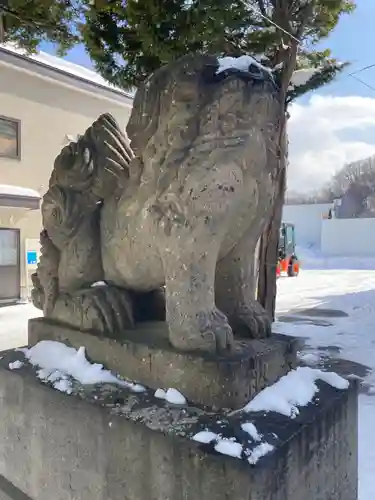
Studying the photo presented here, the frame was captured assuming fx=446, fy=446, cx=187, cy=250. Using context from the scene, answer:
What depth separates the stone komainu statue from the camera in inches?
48.3

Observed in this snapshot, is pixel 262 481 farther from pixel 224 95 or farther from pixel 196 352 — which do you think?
pixel 224 95

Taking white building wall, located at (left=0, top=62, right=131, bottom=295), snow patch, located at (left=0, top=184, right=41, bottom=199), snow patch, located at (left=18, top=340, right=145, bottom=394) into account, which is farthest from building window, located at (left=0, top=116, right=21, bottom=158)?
snow patch, located at (left=18, top=340, right=145, bottom=394)

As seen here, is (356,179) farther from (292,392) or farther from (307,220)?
(292,392)

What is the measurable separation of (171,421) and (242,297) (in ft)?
1.67

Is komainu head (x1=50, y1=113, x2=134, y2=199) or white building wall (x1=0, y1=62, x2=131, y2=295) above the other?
white building wall (x1=0, y1=62, x2=131, y2=295)

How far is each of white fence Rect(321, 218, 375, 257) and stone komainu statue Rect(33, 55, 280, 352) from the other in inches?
894

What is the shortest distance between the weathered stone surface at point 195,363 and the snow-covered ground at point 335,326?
931 mm

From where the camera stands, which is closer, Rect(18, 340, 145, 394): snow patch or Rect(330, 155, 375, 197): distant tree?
Rect(18, 340, 145, 394): snow patch

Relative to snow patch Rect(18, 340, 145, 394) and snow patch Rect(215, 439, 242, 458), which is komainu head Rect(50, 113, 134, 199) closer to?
snow patch Rect(18, 340, 145, 394)

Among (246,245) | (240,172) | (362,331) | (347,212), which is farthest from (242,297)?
(347,212)

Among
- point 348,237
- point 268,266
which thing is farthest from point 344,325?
point 348,237

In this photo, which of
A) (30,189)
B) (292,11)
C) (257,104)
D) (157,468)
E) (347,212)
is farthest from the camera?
(347,212)

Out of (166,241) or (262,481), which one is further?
(166,241)

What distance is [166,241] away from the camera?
1.31m
